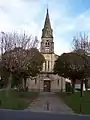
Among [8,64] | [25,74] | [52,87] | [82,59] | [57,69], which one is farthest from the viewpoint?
[52,87]

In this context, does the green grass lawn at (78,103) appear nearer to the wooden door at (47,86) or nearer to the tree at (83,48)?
the tree at (83,48)

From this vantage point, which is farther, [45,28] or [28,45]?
[45,28]

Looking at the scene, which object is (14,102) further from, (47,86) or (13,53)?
(47,86)

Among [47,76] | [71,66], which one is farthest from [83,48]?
[47,76]

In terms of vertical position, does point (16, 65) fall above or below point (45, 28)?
below

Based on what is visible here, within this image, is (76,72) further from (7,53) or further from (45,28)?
(45,28)

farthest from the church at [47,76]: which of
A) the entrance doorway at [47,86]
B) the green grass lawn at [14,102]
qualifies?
the green grass lawn at [14,102]

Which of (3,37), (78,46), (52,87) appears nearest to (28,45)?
(3,37)

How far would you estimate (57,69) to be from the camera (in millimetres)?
66312

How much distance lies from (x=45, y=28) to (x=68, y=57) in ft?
117

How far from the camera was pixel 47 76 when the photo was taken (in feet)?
302

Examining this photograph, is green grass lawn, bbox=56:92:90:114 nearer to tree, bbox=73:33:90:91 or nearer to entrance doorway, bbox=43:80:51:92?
tree, bbox=73:33:90:91

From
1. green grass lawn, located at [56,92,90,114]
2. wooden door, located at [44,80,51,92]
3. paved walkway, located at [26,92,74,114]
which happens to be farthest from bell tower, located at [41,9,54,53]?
paved walkway, located at [26,92,74,114]

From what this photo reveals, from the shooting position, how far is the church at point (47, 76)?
91.6 meters
